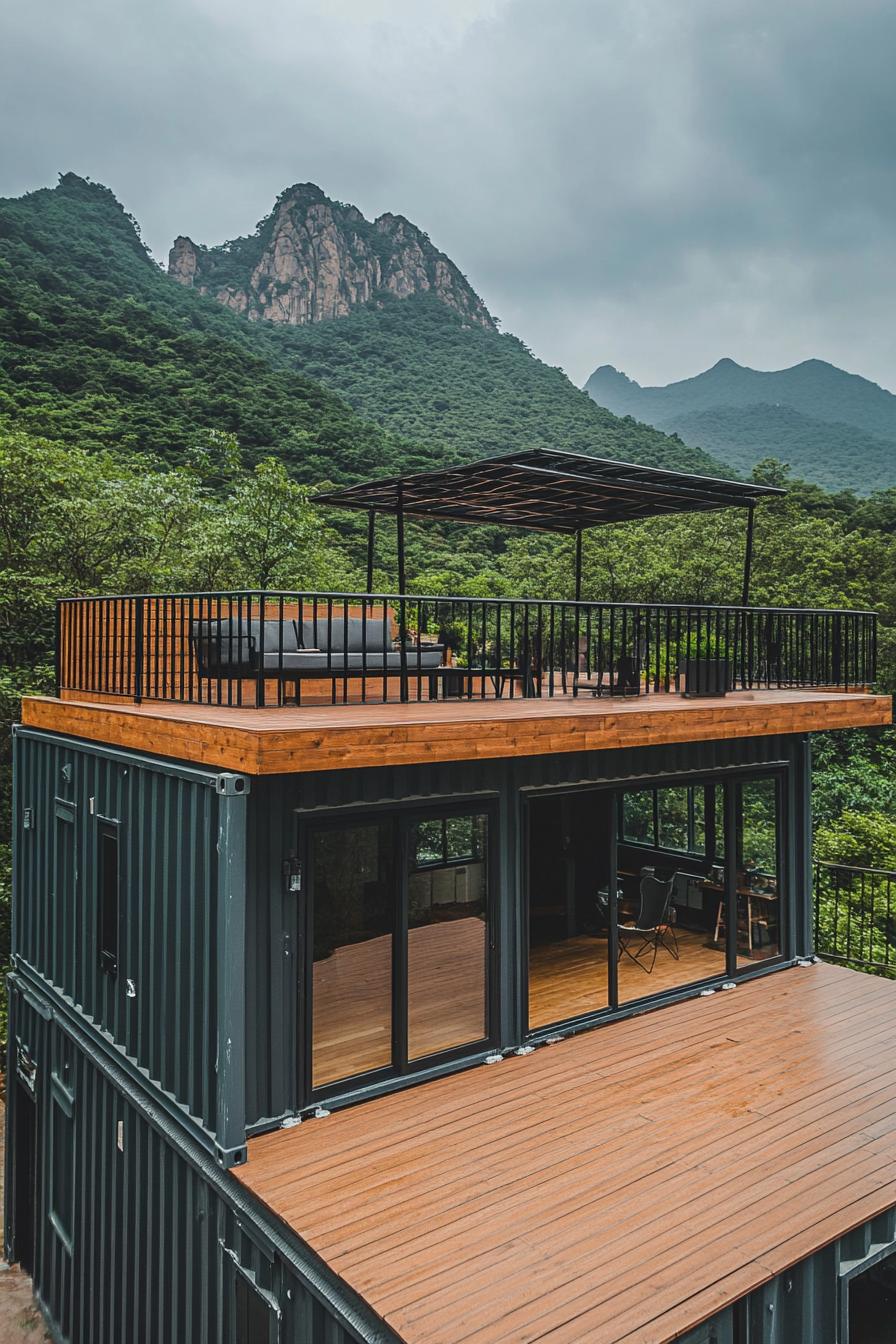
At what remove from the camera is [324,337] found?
139 ft

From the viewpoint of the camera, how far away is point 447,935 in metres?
5.69

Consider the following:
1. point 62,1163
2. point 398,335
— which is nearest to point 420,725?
point 62,1163

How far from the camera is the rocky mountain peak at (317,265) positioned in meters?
48.2

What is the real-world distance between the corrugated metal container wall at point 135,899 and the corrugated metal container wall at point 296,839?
10.5 inches

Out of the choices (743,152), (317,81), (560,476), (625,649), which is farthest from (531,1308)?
(317,81)

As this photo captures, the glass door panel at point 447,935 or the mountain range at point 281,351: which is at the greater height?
the mountain range at point 281,351

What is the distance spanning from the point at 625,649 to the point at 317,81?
61.5m

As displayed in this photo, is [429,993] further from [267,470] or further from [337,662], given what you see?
[267,470]

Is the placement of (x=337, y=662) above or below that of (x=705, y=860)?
above

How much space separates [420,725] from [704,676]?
12.4 feet

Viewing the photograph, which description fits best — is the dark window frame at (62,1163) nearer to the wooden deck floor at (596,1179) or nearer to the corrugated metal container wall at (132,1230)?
the corrugated metal container wall at (132,1230)

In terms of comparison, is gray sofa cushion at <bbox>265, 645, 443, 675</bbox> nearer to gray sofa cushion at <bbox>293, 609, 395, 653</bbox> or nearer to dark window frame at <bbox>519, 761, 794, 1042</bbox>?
gray sofa cushion at <bbox>293, 609, 395, 653</bbox>

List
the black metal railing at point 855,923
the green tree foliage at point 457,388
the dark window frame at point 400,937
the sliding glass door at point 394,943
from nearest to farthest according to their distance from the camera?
the dark window frame at point 400,937 < the sliding glass door at point 394,943 < the black metal railing at point 855,923 < the green tree foliage at point 457,388

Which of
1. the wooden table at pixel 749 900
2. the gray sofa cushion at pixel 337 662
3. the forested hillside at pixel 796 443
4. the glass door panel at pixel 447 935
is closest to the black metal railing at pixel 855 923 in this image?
the wooden table at pixel 749 900
